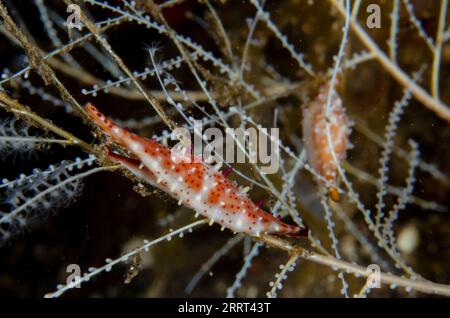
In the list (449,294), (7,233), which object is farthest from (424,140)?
(7,233)

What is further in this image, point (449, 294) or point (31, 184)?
point (449, 294)

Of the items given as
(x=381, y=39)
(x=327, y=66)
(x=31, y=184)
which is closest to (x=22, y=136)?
(x=31, y=184)

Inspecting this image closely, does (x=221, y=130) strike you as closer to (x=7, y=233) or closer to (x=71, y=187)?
Result: (x=71, y=187)

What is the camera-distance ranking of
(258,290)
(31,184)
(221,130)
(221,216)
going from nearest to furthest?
(221,216) < (31,184) < (221,130) < (258,290)

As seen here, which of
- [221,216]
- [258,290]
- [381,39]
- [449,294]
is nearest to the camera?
[221,216]

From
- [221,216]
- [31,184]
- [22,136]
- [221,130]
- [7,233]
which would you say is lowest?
[221,216]

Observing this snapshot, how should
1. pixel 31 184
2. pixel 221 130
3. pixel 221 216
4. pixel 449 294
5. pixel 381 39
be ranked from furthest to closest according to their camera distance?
pixel 381 39 → pixel 221 130 → pixel 449 294 → pixel 31 184 → pixel 221 216
